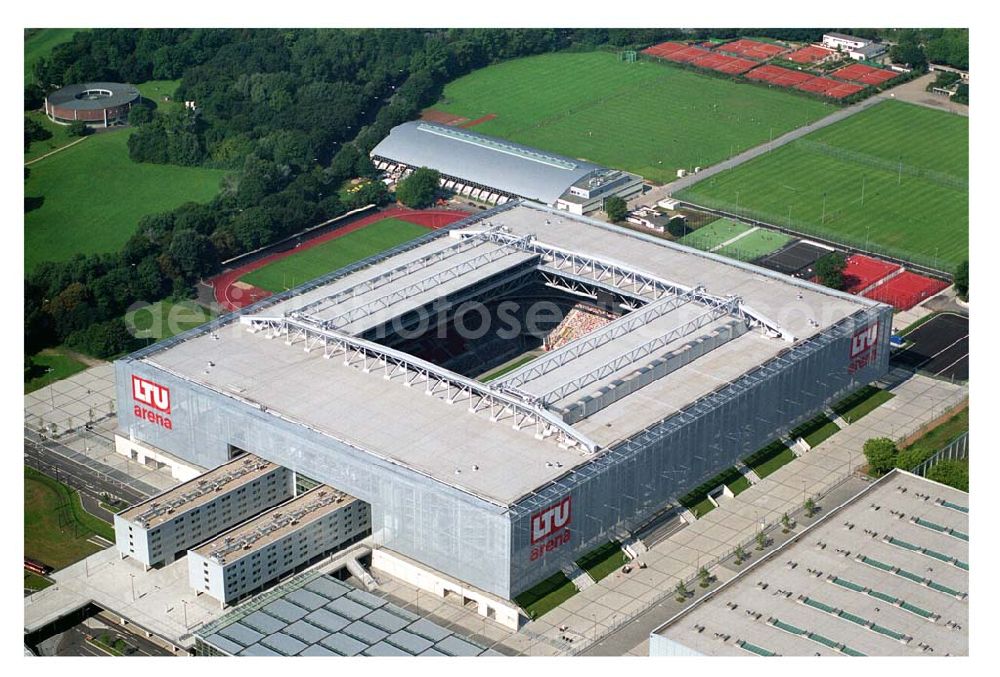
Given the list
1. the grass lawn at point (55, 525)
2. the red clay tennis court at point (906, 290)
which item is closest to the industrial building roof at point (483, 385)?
the grass lawn at point (55, 525)

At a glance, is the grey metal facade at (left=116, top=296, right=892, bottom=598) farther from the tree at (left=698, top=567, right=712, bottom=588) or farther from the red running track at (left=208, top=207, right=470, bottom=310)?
the red running track at (left=208, top=207, right=470, bottom=310)

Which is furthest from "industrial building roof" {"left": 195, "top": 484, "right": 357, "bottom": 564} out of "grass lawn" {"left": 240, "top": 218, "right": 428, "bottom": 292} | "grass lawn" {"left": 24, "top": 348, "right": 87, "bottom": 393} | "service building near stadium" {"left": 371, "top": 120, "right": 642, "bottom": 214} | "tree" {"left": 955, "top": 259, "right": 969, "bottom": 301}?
"tree" {"left": 955, "top": 259, "right": 969, "bottom": 301}

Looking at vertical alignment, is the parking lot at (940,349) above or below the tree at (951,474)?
below

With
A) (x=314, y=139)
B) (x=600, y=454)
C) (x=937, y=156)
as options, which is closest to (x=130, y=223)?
(x=314, y=139)

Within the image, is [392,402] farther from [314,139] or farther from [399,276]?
[314,139]

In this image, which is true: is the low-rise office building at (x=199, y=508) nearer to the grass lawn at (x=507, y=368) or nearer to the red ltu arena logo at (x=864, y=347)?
the grass lawn at (x=507, y=368)

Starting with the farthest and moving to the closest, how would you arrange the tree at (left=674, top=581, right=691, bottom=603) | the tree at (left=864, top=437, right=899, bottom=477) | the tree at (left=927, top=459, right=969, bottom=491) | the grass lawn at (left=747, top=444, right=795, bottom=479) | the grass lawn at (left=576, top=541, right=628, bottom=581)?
the grass lawn at (left=747, top=444, right=795, bottom=479)
the tree at (left=864, top=437, right=899, bottom=477)
the tree at (left=927, top=459, right=969, bottom=491)
the grass lawn at (left=576, top=541, right=628, bottom=581)
the tree at (left=674, top=581, right=691, bottom=603)
